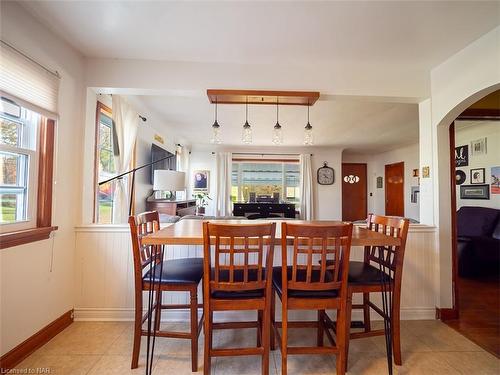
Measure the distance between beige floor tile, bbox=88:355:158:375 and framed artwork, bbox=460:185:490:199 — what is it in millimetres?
4827

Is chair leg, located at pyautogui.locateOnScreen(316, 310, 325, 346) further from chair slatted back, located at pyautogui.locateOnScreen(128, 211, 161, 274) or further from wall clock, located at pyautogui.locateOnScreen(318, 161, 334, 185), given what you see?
wall clock, located at pyautogui.locateOnScreen(318, 161, 334, 185)

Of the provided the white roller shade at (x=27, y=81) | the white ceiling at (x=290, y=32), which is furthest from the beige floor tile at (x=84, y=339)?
the white ceiling at (x=290, y=32)

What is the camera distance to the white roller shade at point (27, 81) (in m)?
1.39

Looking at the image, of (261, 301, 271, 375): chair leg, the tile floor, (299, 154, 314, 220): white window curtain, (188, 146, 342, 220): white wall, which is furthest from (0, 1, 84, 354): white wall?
(299, 154, 314, 220): white window curtain

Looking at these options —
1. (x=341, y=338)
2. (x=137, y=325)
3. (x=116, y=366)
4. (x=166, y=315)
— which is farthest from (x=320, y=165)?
(x=116, y=366)

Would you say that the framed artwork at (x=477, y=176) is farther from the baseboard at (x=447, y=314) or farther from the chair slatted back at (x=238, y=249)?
the chair slatted back at (x=238, y=249)

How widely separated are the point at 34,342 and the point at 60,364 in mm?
296

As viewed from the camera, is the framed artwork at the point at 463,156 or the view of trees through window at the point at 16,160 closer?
the view of trees through window at the point at 16,160

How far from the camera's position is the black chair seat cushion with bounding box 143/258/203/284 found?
148cm

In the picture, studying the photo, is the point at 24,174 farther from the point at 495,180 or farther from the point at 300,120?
the point at 495,180

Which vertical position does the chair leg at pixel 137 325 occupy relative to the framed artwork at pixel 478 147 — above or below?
below

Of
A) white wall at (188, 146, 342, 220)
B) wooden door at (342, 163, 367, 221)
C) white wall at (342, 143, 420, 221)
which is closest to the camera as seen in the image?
white wall at (342, 143, 420, 221)

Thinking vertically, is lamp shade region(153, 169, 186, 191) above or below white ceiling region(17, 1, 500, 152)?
below

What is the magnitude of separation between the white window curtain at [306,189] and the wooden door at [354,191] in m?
1.37
